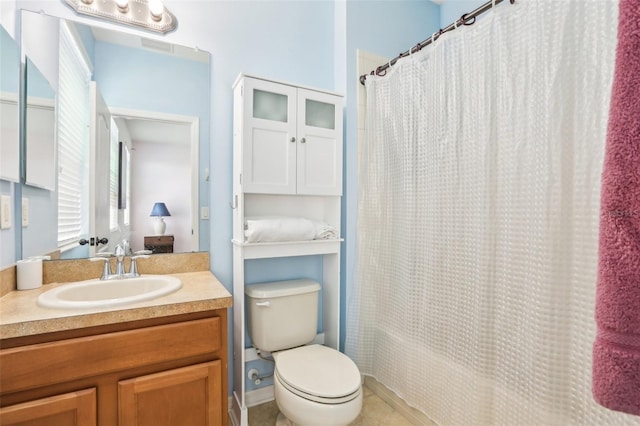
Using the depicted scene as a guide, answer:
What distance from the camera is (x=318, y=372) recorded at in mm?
1424

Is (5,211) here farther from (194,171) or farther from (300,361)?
(300,361)

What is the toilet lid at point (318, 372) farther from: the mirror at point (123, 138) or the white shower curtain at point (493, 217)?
the mirror at point (123, 138)

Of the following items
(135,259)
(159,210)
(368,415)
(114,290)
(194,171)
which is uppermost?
(194,171)

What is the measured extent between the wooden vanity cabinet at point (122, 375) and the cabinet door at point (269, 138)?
711 millimetres

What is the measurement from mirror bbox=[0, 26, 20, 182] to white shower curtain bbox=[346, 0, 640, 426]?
161 cm

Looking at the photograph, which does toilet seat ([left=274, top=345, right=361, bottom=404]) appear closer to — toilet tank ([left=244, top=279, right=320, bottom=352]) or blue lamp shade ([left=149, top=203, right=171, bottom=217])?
toilet tank ([left=244, top=279, right=320, bottom=352])

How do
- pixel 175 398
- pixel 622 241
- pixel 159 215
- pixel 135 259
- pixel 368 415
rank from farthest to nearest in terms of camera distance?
pixel 368 415 → pixel 159 215 → pixel 135 259 → pixel 175 398 → pixel 622 241

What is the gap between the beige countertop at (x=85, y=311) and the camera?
3.02 feet

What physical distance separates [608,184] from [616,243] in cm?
9

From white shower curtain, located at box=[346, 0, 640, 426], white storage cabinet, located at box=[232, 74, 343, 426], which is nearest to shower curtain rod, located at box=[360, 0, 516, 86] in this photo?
white shower curtain, located at box=[346, 0, 640, 426]

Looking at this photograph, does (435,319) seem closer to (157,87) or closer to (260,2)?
(157,87)

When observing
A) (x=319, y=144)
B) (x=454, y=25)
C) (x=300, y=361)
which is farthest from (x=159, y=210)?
(x=454, y=25)

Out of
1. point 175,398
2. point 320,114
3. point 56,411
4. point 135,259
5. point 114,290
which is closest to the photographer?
point 56,411

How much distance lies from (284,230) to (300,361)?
0.65 meters
